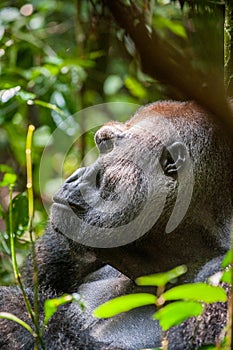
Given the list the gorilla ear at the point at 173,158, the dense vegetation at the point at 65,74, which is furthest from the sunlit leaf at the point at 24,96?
the gorilla ear at the point at 173,158

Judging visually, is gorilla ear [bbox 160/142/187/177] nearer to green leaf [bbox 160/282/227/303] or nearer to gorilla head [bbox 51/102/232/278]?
gorilla head [bbox 51/102/232/278]

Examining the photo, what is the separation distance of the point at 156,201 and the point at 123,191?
165mm

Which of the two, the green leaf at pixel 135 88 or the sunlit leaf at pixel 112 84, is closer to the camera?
the green leaf at pixel 135 88

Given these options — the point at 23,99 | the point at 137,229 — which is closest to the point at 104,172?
the point at 137,229

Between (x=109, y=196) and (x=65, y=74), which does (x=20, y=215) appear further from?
(x=65, y=74)

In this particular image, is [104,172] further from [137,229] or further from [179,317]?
[179,317]

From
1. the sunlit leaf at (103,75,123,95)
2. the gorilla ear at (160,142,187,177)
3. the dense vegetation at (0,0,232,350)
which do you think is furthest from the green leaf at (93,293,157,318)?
the sunlit leaf at (103,75,123,95)

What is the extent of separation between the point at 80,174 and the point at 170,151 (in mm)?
458

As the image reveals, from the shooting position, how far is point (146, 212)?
330 centimetres

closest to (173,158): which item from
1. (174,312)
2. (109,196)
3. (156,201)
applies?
(156,201)

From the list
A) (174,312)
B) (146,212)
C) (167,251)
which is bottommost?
(167,251)

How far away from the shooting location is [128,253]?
3.39 metres

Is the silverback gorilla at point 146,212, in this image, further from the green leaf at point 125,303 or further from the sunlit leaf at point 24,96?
the green leaf at point 125,303

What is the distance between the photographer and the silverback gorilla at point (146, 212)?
10.8 ft
